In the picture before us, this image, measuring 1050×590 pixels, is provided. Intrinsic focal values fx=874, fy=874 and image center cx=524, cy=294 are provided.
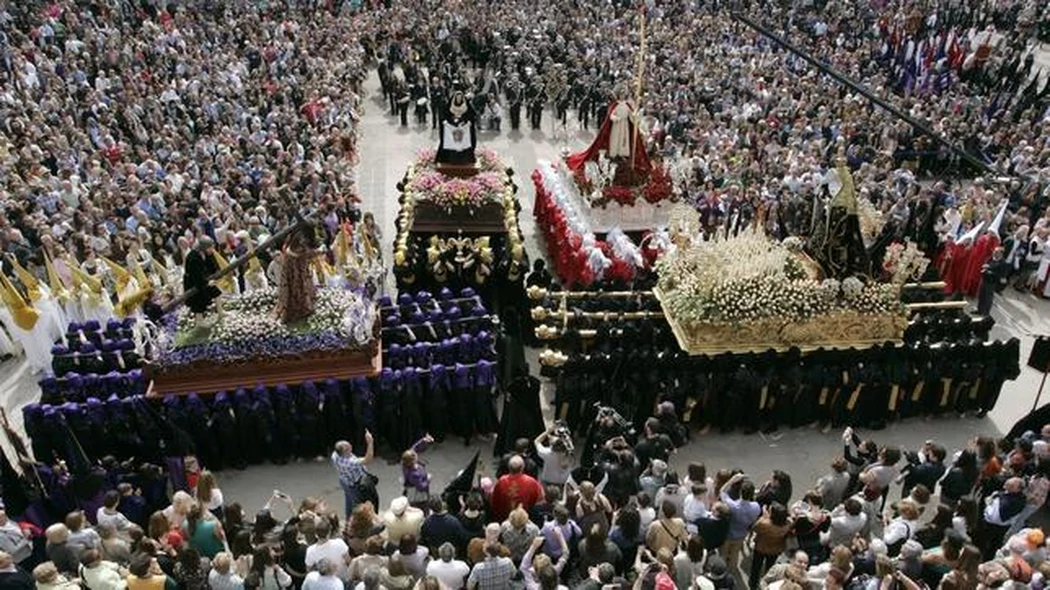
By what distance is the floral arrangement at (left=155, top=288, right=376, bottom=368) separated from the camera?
36.4ft

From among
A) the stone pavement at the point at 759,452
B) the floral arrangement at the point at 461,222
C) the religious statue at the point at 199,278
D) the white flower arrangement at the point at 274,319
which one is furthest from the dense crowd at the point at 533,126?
the floral arrangement at the point at 461,222

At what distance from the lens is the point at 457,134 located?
16.6 metres

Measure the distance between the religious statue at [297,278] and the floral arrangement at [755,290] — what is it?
16.5 ft

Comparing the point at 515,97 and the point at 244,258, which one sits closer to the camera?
the point at 244,258

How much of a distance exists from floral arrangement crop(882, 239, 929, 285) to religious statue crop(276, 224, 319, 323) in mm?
8177

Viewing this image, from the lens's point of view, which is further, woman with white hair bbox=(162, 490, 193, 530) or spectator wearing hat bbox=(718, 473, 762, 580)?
spectator wearing hat bbox=(718, 473, 762, 580)

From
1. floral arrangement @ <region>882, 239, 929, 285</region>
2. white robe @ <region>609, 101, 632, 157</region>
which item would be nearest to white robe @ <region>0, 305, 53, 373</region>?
white robe @ <region>609, 101, 632, 157</region>

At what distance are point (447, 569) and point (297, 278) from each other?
5322 millimetres

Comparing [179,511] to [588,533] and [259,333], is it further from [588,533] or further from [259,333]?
[588,533]

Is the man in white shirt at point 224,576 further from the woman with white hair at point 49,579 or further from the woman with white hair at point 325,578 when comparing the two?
the woman with white hair at point 49,579

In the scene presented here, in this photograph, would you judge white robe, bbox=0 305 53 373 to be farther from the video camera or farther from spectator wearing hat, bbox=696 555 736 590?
spectator wearing hat, bbox=696 555 736 590

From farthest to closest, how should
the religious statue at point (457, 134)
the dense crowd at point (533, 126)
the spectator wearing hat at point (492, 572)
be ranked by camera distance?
the religious statue at point (457, 134), the dense crowd at point (533, 126), the spectator wearing hat at point (492, 572)

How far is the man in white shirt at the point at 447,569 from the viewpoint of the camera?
720cm

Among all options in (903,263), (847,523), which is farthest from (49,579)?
(903,263)
